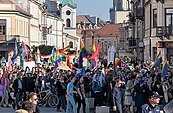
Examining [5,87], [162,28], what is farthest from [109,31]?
[5,87]

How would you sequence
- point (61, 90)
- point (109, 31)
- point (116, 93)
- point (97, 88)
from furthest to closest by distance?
point (109, 31)
point (97, 88)
point (61, 90)
point (116, 93)

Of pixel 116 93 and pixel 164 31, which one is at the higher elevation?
pixel 164 31

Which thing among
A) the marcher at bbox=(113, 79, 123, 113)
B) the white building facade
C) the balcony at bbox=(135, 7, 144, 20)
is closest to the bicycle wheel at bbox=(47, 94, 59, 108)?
the marcher at bbox=(113, 79, 123, 113)

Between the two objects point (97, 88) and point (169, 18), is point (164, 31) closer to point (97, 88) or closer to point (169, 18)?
point (169, 18)

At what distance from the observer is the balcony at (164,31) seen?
5006 cm

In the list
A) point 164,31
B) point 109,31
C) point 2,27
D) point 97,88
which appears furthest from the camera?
point 109,31

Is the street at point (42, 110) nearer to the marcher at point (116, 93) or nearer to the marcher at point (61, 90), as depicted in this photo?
the marcher at point (61, 90)

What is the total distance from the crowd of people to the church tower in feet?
434

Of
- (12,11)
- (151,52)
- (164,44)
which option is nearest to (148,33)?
(151,52)

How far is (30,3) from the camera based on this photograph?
9619 cm

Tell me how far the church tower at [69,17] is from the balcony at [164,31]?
4261 inches

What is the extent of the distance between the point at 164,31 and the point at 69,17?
11100cm

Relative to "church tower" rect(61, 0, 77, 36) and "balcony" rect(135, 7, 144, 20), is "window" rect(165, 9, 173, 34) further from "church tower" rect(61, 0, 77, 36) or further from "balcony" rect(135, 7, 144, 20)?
"church tower" rect(61, 0, 77, 36)

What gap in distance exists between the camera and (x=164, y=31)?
50406 mm
